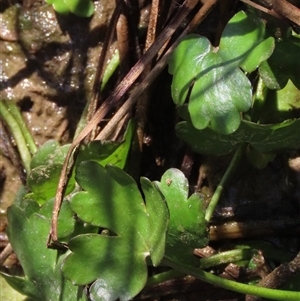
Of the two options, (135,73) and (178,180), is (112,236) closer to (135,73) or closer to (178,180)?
(178,180)

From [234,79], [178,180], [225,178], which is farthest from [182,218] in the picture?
[234,79]

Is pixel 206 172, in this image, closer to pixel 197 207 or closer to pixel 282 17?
pixel 197 207

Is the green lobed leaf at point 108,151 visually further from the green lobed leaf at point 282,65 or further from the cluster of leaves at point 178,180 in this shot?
the green lobed leaf at point 282,65

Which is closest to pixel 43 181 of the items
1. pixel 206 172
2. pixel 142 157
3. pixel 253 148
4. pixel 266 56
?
pixel 142 157

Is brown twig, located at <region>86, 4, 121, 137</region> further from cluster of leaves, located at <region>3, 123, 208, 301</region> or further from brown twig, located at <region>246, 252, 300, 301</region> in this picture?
brown twig, located at <region>246, 252, 300, 301</region>

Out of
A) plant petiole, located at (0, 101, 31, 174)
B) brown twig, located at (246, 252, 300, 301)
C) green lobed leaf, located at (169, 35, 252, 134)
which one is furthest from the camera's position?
plant petiole, located at (0, 101, 31, 174)

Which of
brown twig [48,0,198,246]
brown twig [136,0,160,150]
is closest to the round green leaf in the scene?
brown twig [136,0,160,150]
